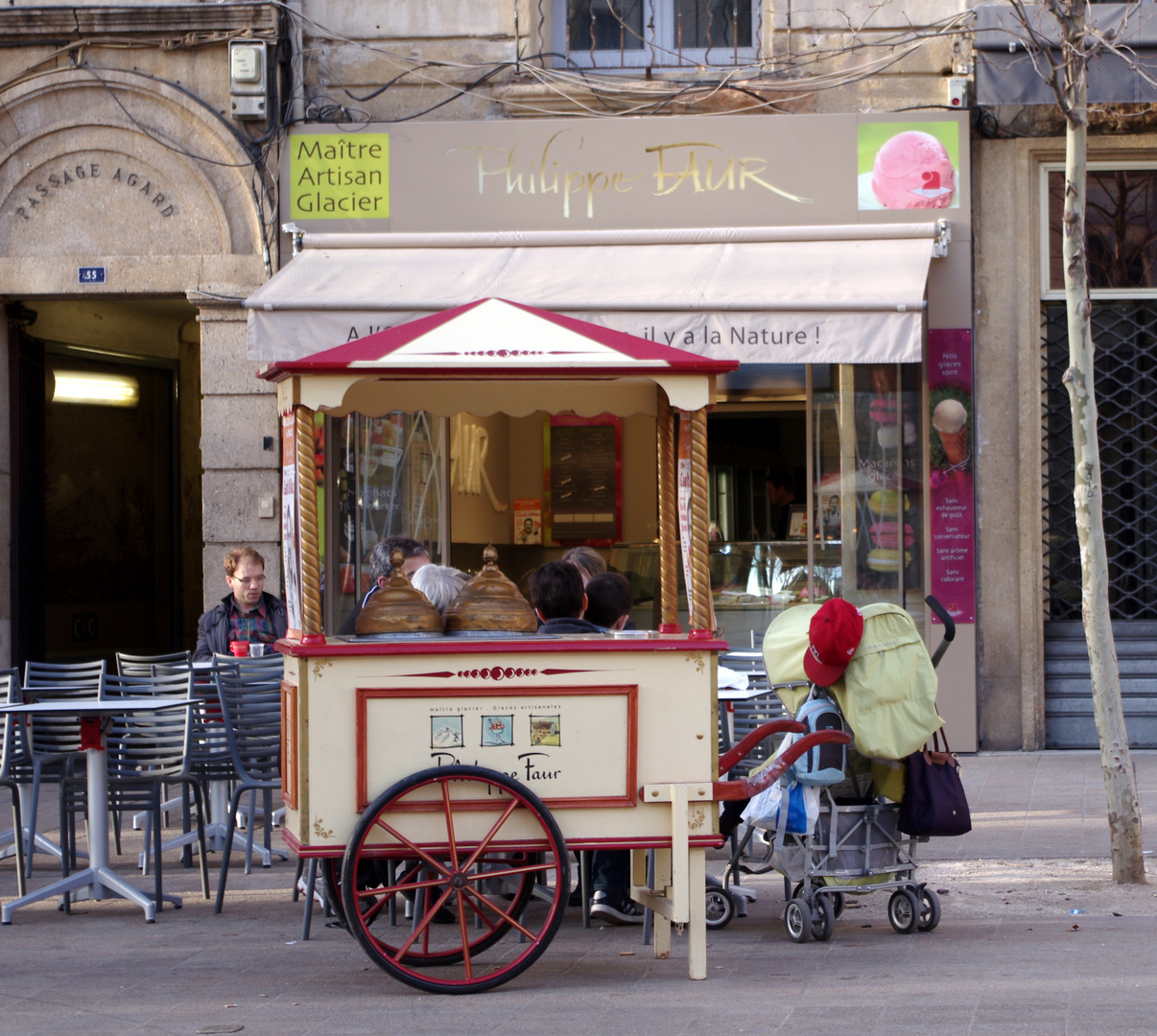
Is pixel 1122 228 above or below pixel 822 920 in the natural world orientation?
above

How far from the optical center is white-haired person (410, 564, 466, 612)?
22.3 ft

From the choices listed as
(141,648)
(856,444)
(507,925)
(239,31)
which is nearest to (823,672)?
(507,925)

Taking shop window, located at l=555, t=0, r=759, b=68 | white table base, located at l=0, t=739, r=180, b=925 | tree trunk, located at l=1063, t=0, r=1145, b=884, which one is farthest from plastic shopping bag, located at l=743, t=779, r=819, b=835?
shop window, located at l=555, t=0, r=759, b=68

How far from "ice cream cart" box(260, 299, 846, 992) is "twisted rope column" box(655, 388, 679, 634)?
377 millimetres

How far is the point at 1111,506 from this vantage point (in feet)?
36.4

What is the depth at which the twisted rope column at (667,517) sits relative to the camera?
589 centimetres

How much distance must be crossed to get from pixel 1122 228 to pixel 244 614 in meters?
6.77

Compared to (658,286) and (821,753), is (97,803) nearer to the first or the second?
(821,753)

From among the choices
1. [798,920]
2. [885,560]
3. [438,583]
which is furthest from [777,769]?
[885,560]

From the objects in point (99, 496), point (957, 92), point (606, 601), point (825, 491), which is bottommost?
point (606, 601)

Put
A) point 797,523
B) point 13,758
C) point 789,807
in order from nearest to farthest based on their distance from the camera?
point 789,807, point 13,758, point 797,523

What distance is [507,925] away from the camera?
17.8ft

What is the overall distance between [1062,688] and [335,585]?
526cm

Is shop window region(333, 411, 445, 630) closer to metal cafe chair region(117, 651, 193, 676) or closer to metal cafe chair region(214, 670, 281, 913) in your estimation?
metal cafe chair region(117, 651, 193, 676)
